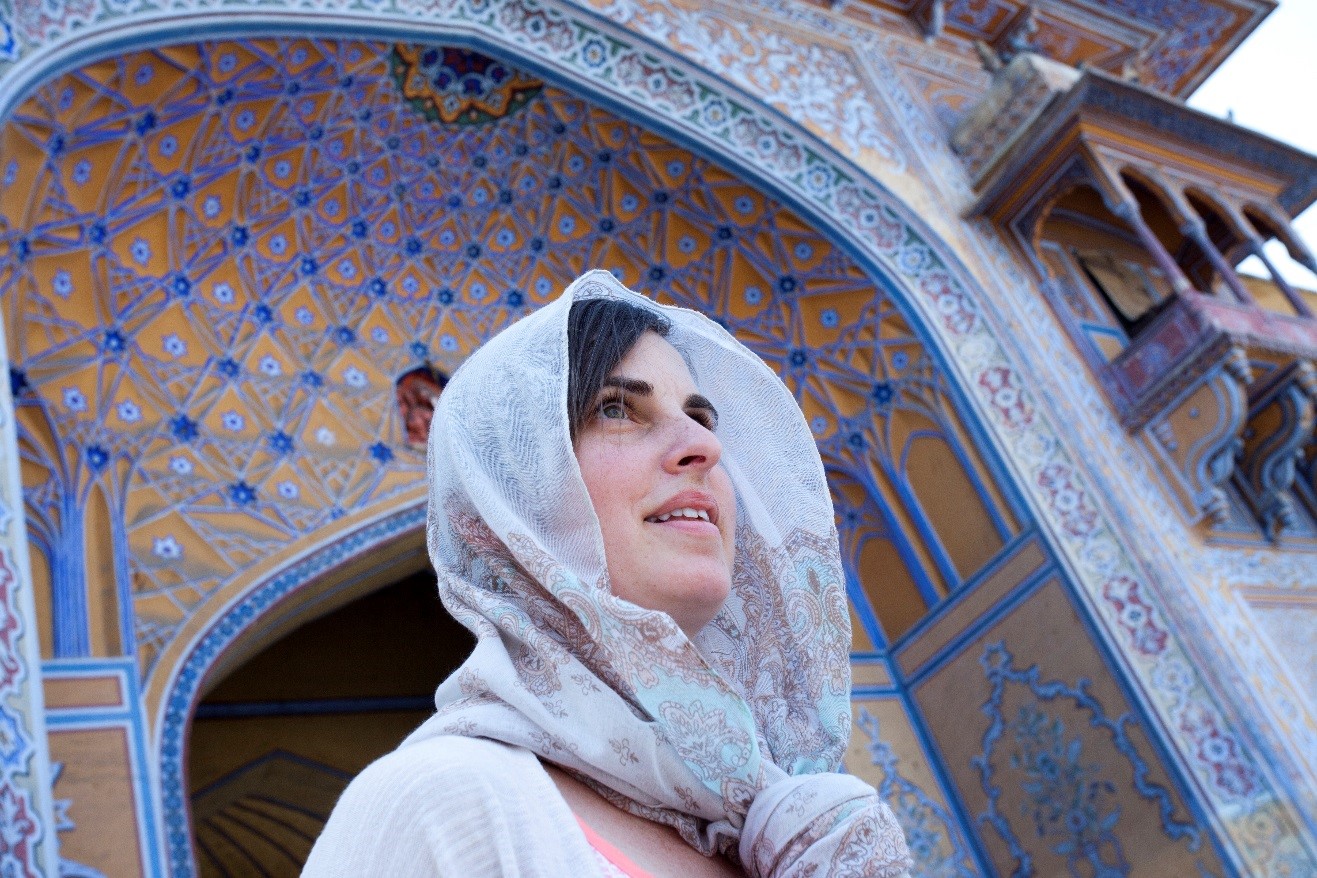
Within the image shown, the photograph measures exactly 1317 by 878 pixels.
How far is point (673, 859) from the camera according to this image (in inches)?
32.1

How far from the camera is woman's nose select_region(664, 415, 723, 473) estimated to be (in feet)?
3.11

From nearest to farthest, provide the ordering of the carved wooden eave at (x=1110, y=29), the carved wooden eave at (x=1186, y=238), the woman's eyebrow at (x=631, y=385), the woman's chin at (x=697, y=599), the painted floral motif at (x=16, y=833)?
the woman's chin at (x=697, y=599) → the woman's eyebrow at (x=631, y=385) → the painted floral motif at (x=16, y=833) → the carved wooden eave at (x=1186, y=238) → the carved wooden eave at (x=1110, y=29)

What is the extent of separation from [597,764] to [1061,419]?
384cm

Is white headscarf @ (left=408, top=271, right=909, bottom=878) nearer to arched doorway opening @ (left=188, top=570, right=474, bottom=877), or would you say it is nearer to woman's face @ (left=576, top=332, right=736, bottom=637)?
woman's face @ (left=576, top=332, right=736, bottom=637)

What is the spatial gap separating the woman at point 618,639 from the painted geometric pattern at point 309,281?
312cm

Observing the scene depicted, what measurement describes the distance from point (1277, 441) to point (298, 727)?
4.46 metres

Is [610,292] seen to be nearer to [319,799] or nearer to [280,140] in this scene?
[280,140]

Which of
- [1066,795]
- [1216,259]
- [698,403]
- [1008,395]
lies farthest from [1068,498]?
[698,403]

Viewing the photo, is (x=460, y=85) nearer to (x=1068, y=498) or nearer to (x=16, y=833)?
(x=1068, y=498)

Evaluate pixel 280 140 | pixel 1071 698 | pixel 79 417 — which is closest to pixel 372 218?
pixel 280 140

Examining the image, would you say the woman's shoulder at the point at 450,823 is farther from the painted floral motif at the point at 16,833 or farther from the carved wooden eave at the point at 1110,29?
the carved wooden eave at the point at 1110,29

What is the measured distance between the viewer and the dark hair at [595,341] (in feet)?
3.24

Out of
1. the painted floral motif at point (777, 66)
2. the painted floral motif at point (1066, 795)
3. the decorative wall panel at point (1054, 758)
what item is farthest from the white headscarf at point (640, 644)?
the painted floral motif at point (777, 66)

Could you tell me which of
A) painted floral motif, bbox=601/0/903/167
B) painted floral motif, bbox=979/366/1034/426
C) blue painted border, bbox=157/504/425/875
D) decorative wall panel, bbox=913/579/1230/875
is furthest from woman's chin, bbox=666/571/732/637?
painted floral motif, bbox=601/0/903/167
